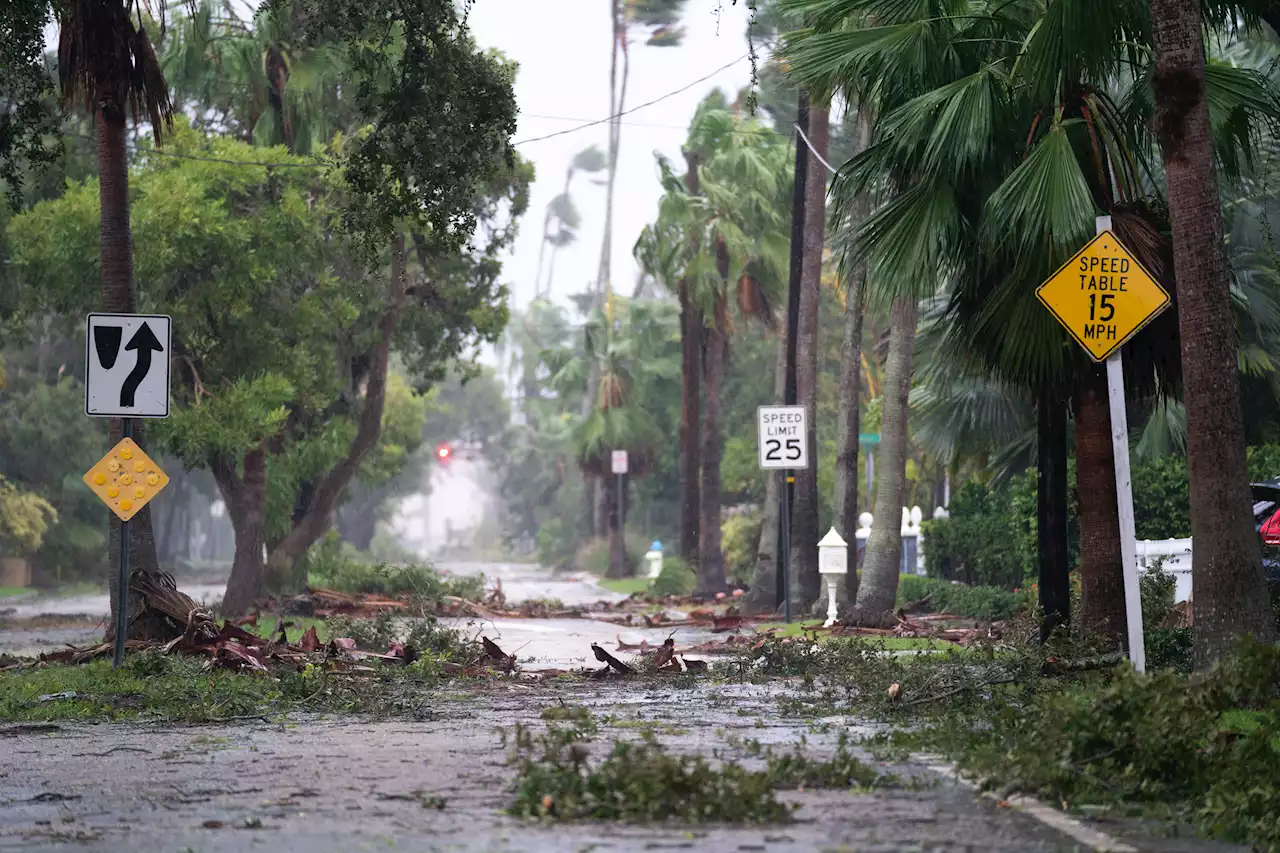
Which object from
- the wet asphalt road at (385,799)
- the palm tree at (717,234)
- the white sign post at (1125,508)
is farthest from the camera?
the palm tree at (717,234)

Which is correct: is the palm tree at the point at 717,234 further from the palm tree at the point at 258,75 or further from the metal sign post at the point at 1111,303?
the metal sign post at the point at 1111,303

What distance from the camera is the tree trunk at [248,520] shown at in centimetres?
3441

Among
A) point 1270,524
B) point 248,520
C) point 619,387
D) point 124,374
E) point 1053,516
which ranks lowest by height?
point 1270,524

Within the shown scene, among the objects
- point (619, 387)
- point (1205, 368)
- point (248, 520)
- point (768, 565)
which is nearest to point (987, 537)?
point (768, 565)

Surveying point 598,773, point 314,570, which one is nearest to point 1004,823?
point 598,773

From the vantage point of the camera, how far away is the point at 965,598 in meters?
28.5

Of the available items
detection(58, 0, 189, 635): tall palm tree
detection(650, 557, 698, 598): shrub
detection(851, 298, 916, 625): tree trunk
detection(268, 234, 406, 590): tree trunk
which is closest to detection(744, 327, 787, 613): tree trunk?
detection(851, 298, 916, 625): tree trunk

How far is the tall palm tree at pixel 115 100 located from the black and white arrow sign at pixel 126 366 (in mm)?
3735

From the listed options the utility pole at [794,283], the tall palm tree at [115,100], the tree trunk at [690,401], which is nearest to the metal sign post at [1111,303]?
the tall palm tree at [115,100]

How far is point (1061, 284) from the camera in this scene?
13180 mm

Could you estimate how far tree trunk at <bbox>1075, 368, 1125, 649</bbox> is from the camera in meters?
16.4

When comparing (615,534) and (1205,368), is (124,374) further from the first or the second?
(615,534)

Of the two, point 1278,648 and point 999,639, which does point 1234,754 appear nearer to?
point 1278,648

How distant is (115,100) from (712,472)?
28274mm
